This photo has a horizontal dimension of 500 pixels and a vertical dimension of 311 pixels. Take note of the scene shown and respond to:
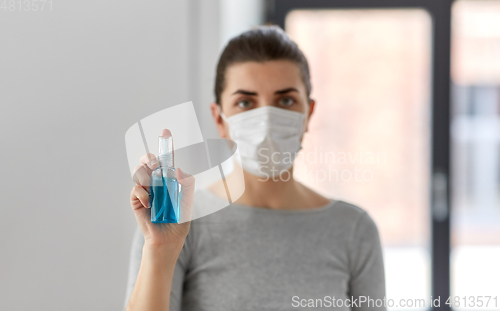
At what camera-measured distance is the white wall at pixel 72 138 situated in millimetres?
476

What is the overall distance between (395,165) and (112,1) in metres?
1.13

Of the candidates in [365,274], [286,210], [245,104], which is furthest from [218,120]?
[365,274]

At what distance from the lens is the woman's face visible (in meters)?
0.52

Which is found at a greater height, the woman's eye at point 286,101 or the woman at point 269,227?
the woman's eye at point 286,101

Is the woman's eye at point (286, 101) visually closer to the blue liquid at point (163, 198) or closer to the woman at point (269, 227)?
the woman at point (269, 227)

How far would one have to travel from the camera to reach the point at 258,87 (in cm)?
52

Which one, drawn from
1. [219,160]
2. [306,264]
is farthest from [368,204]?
[219,160]

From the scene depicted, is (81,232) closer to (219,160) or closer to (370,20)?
(219,160)

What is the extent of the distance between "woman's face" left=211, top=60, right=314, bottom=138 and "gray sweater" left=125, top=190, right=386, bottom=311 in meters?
0.14

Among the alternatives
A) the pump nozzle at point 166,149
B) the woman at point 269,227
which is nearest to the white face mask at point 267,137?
the woman at point 269,227

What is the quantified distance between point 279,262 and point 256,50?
11.1 inches

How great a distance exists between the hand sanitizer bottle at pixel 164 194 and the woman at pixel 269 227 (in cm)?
6

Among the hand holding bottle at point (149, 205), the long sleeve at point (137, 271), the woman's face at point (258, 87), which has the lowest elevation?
the long sleeve at point (137, 271)

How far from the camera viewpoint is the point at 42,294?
0.49m
